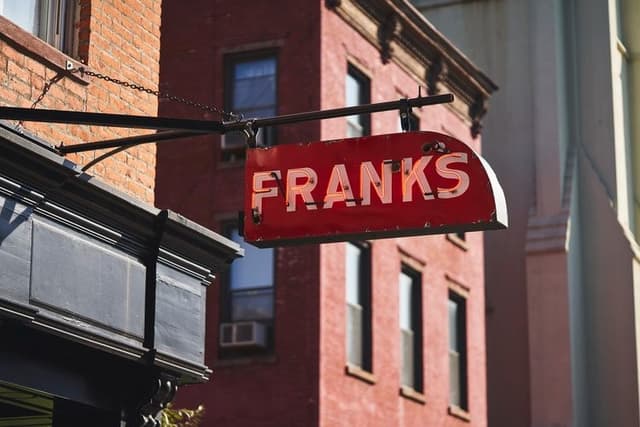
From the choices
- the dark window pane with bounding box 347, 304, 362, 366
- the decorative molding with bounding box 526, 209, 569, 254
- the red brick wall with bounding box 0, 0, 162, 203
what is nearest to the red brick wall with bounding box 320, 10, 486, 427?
the dark window pane with bounding box 347, 304, 362, 366

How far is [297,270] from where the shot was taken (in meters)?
26.9

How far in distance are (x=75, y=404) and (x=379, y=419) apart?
1580 cm

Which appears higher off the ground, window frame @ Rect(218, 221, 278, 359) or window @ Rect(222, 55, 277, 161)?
window @ Rect(222, 55, 277, 161)

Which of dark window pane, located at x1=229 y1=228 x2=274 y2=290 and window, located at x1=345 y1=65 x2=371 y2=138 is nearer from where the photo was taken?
dark window pane, located at x1=229 y1=228 x2=274 y2=290

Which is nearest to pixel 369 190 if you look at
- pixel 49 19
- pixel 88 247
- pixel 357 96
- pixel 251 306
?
pixel 88 247

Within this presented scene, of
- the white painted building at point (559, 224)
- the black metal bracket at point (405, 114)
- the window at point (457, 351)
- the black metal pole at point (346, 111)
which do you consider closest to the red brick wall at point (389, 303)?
the window at point (457, 351)

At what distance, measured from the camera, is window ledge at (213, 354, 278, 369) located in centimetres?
2667

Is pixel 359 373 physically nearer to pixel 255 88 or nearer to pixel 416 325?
pixel 416 325

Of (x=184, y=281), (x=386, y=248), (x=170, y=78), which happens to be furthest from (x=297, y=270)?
(x=184, y=281)

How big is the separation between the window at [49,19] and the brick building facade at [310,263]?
1330 cm

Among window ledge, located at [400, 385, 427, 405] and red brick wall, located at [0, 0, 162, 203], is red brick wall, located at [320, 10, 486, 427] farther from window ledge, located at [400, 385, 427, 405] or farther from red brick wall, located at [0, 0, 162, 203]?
red brick wall, located at [0, 0, 162, 203]

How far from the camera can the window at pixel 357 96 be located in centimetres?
2903

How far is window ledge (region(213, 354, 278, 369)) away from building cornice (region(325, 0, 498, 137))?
6.66 m

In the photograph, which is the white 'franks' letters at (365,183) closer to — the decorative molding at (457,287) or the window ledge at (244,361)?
the window ledge at (244,361)
